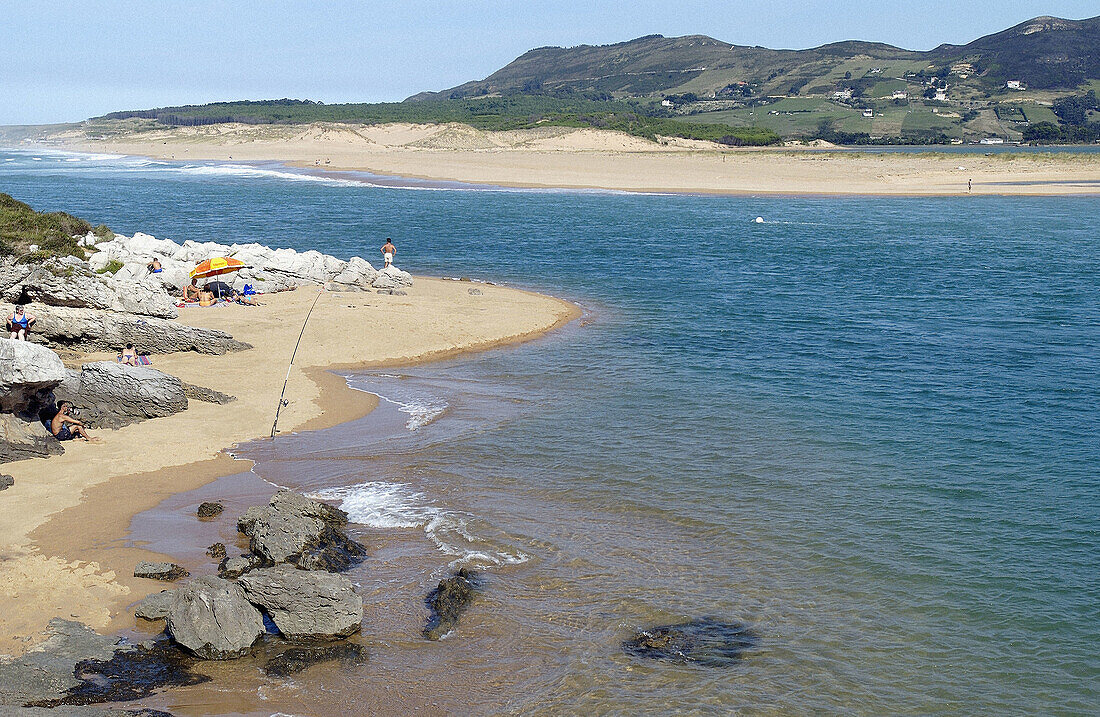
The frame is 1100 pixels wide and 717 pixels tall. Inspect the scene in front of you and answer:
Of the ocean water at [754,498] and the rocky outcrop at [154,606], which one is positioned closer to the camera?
the ocean water at [754,498]

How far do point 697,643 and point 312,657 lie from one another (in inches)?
139

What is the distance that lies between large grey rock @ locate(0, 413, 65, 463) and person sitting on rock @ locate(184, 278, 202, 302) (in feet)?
33.9

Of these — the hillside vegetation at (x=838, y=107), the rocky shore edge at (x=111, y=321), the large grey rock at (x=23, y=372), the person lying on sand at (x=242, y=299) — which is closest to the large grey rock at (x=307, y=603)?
the large grey rock at (x=23, y=372)

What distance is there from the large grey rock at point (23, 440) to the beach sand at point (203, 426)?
0.56 feet

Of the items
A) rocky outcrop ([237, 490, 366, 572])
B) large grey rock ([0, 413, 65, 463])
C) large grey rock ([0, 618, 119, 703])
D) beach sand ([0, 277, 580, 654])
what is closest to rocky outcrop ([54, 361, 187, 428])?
beach sand ([0, 277, 580, 654])

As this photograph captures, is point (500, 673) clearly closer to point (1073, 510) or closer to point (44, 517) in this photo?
point (44, 517)

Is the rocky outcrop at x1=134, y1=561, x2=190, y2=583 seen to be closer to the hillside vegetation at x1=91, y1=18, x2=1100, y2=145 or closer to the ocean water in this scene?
the ocean water

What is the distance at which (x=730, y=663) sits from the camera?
813 cm

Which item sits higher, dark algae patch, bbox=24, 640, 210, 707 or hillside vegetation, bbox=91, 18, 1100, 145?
hillside vegetation, bbox=91, 18, 1100, 145

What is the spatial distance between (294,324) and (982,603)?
15.9 m

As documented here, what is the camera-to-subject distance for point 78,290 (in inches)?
736

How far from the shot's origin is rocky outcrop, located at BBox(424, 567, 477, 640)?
855 cm

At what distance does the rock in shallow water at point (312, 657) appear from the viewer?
783cm

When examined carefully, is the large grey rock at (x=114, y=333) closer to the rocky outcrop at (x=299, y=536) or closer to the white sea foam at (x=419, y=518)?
the white sea foam at (x=419, y=518)
